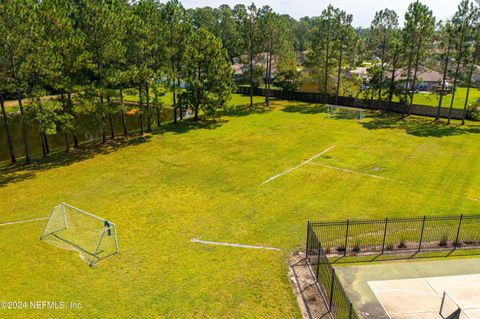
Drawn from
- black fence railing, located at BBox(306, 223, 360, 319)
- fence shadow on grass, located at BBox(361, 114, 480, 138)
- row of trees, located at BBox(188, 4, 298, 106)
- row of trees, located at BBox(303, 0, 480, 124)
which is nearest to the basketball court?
black fence railing, located at BBox(306, 223, 360, 319)

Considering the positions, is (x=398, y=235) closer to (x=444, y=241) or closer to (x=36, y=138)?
(x=444, y=241)

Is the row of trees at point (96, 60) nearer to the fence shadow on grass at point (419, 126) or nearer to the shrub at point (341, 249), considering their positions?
the fence shadow on grass at point (419, 126)

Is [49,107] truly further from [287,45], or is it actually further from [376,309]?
[287,45]

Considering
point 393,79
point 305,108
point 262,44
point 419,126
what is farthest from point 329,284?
point 262,44

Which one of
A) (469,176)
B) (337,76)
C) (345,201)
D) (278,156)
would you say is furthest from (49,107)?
(337,76)

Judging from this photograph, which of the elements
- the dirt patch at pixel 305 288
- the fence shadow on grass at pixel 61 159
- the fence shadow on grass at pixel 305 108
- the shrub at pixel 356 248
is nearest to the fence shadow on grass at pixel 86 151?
the fence shadow on grass at pixel 61 159
